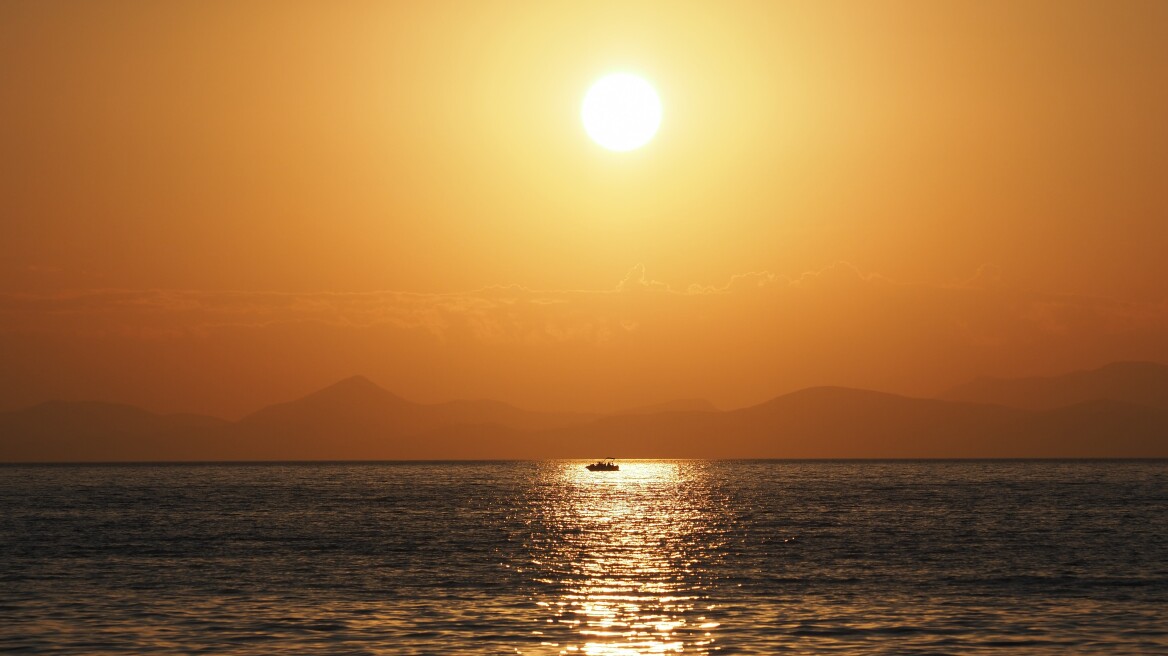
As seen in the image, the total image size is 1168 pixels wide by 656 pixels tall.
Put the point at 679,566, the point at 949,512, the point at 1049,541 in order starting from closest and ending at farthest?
the point at 679,566 → the point at 1049,541 → the point at 949,512

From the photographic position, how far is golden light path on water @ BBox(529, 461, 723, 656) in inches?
1843

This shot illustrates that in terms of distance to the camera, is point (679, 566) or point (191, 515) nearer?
point (679, 566)

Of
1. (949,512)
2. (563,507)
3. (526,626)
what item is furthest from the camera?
(563,507)

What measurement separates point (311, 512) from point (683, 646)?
357 ft

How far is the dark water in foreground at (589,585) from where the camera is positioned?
154 ft

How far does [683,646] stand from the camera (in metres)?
45.1

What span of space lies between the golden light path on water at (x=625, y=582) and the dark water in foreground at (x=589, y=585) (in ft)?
0.82

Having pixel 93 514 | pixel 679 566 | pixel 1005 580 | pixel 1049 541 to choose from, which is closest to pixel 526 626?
pixel 679 566

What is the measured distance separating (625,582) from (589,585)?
2.64 metres

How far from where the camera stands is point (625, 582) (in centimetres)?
6731

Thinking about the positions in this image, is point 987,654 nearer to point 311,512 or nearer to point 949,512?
point 949,512

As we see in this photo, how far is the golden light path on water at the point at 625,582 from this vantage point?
4681 cm

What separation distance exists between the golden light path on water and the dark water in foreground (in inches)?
9.9

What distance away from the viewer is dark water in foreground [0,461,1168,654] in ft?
154
